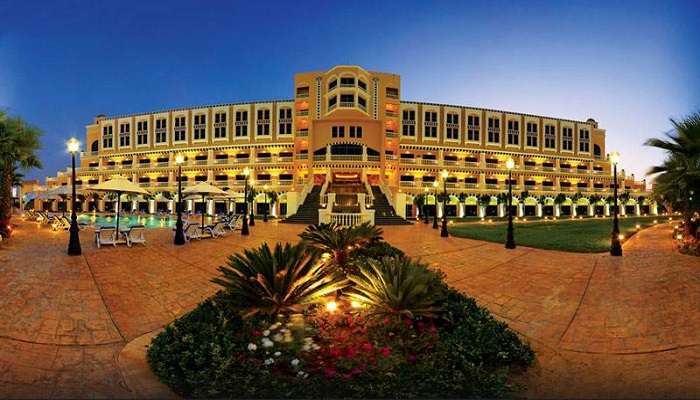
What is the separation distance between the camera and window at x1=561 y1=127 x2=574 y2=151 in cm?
5606

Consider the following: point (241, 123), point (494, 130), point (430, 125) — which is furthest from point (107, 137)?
point (494, 130)

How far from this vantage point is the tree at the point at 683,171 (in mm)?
8977

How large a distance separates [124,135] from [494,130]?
61.2m

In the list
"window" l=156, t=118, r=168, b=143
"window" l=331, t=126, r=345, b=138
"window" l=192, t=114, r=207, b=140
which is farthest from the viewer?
"window" l=156, t=118, r=168, b=143

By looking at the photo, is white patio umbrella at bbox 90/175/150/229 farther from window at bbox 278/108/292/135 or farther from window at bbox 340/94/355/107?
window at bbox 278/108/292/135

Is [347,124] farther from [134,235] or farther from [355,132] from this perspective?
[134,235]

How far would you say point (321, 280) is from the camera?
5.98 metres

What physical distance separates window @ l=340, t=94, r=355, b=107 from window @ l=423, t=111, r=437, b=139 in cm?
1249

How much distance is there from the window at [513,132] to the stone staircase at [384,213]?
29.3 m

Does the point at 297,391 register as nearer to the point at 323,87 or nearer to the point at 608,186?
the point at 323,87

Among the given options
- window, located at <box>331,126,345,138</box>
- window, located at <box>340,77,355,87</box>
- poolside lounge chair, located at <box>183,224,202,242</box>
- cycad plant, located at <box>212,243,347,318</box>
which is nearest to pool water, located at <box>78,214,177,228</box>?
poolside lounge chair, located at <box>183,224,202,242</box>

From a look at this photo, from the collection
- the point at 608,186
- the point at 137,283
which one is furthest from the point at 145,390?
the point at 608,186

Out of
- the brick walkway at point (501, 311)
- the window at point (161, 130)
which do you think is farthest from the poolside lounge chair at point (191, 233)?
the window at point (161, 130)

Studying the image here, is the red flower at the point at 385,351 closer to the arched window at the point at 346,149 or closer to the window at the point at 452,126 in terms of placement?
the arched window at the point at 346,149
